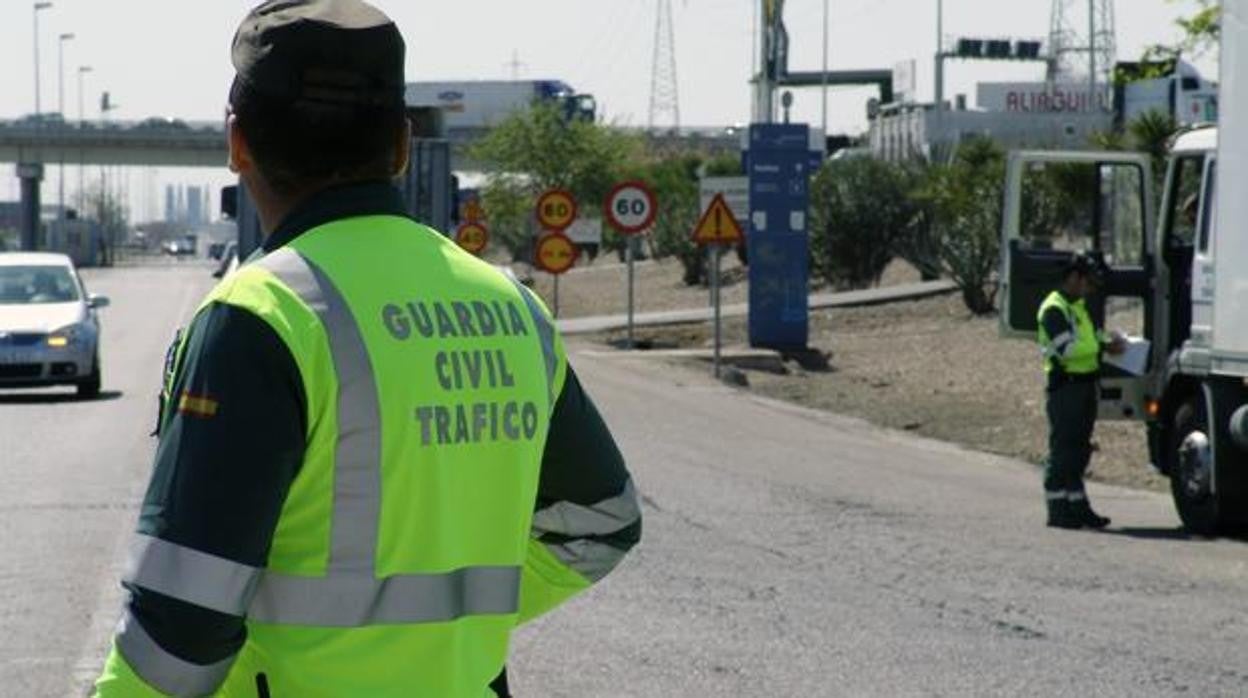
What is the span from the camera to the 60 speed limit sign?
115ft

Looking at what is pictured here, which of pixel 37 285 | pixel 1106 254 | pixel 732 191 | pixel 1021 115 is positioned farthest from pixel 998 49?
pixel 1106 254

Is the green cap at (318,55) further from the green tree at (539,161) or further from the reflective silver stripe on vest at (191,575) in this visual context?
the green tree at (539,161)

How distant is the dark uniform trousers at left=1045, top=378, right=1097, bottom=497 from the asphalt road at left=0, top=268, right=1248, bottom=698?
13.4 inches

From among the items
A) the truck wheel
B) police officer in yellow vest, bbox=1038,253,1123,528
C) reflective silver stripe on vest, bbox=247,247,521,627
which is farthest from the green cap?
police officer in yellow vest, bbox=1038,253,1123,528

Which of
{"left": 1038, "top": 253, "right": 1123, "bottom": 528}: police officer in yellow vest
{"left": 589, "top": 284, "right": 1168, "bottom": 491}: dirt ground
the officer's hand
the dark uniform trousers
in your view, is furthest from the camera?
{"left": 589, "top": 284, "right": 1168, "bottom": 491}: dirt ground

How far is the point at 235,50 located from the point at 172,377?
0.44 metres

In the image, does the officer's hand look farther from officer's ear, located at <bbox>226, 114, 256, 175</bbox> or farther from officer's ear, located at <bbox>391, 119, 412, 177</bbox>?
officer's ear, located at <bbox>226, 114, 256, 175</bbox>

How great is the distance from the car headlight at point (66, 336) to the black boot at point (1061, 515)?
45.6ft

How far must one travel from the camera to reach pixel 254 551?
2998 mm

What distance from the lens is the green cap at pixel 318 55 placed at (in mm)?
3182

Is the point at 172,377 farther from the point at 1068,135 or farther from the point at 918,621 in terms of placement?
the point at 1068,135

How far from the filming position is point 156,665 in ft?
9.82

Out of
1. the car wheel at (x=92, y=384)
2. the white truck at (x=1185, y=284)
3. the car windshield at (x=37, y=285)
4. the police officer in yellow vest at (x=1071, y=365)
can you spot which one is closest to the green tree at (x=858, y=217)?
the car windshield at (x=37, y=285)

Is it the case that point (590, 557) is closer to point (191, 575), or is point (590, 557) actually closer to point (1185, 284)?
point (191, 575)
